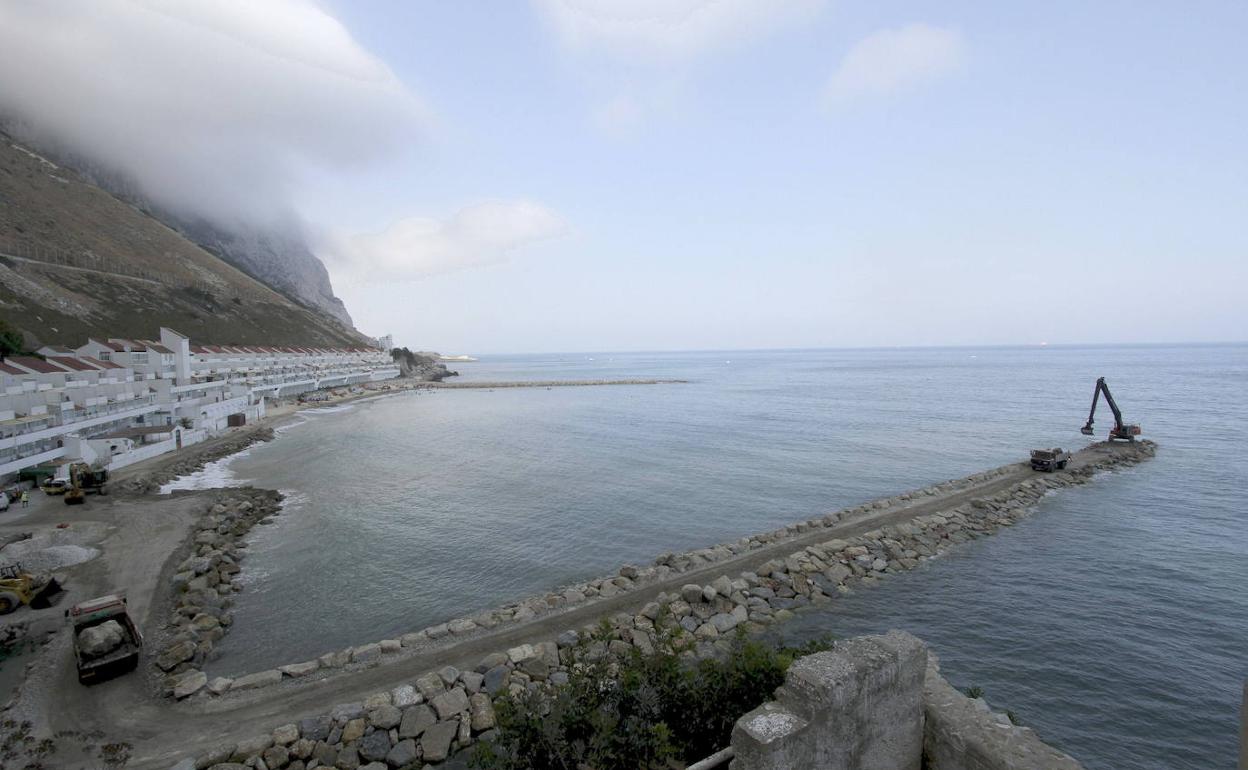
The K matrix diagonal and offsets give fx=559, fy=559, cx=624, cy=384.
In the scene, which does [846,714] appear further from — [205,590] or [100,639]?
[205,590]

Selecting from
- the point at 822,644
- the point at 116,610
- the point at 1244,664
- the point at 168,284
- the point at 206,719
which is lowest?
the point at 1244,664

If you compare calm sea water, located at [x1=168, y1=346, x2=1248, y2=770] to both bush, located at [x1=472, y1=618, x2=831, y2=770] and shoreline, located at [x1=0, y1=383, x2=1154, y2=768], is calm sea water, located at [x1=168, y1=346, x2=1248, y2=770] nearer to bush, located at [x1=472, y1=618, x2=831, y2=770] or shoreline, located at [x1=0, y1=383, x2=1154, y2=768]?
→ shoreline, located at [x1=0, y1=383, x2=1154, y2=768]

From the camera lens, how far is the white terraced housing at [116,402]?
1189 inches

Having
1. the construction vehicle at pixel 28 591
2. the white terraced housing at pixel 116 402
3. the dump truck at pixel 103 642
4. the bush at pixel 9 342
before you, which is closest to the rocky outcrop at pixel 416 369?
the white terraced housing at pixel 116 402

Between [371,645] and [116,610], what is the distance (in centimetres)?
637

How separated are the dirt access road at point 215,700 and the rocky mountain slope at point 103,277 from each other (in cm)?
8314

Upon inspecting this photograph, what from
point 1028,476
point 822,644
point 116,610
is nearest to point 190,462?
point 116,610

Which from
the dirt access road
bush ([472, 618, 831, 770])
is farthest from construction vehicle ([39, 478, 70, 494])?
bush ([472, 618, 831, 770])

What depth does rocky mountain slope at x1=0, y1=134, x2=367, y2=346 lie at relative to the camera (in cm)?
7825

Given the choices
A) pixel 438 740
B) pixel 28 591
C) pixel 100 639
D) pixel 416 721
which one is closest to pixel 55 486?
pixel 28 591

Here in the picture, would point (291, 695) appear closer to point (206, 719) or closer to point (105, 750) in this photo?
point (206, 719)

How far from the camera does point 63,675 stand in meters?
13.1

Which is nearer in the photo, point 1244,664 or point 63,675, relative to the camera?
point 63,675

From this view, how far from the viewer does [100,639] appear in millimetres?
13031
